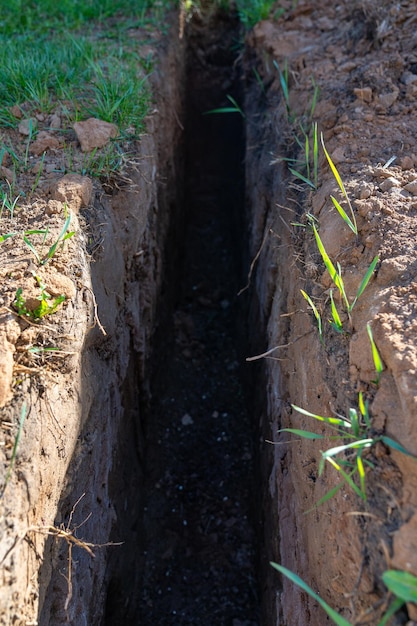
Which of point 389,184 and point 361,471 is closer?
point 361,471

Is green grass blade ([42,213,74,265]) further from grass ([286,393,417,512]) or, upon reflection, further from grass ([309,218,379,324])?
grass ([286,393,417,512])

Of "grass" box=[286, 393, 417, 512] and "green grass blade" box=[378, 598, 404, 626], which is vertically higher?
"grass" box=[286, 393, 417, 512]

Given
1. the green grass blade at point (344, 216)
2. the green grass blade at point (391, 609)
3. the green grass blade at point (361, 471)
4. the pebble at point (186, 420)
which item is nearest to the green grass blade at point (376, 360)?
the green grass blade at point (361, 471)

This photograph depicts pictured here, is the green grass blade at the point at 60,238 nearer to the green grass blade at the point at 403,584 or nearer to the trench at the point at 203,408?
the trench at the point at 203,408

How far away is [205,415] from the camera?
10.2 ft

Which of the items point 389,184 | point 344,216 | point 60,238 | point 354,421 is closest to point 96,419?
point 60,238

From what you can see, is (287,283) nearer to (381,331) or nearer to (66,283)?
(381,331)

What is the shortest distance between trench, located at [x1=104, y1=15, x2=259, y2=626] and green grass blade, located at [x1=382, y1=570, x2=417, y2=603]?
1401 mm

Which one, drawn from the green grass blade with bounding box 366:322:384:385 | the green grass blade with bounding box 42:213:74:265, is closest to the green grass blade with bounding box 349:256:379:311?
the green grass blade with bounding box 366:322:384:385

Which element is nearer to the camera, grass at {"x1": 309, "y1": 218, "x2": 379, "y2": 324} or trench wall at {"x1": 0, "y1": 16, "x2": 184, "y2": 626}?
trench wall at {"x1": 0, "y1": 16, "x2": 184, "y2": 626}

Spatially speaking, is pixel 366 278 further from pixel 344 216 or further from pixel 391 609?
pixel 391 609

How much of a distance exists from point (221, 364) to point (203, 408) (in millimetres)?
341

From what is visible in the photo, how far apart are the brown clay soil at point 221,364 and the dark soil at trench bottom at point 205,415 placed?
0.01 meters

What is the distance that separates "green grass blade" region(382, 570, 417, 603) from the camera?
1151 millimetres
